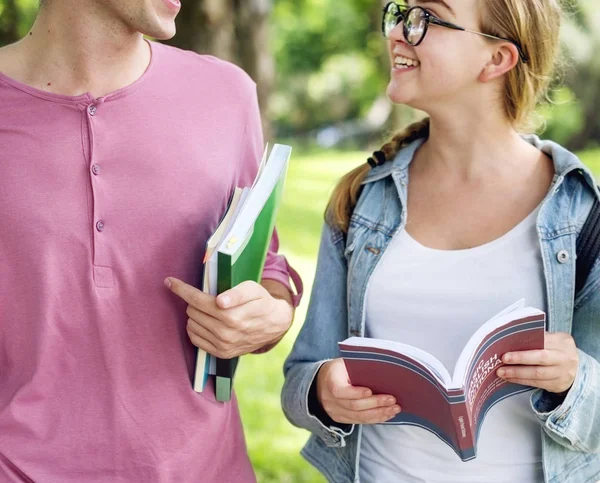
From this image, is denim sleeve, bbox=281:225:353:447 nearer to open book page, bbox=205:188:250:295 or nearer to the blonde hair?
the blonde hair

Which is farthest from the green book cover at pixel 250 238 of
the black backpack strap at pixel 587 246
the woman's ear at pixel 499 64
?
the black backpack strap at pixel 587 246

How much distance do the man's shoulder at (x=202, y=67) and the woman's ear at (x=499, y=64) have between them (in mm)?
602

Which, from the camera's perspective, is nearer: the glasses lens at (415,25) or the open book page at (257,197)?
the open book page at (257,197)

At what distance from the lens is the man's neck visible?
2010 mm

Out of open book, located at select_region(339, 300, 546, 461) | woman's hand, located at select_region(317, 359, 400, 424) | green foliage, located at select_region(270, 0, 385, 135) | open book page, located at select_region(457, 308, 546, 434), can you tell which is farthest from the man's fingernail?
green foliage, located at select_region(270, 0, 385, 135)

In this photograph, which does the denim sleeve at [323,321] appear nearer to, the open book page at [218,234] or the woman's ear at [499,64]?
the open book page at [218,234]

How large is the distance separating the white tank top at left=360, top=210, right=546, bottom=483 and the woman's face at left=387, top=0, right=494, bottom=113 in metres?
0.37

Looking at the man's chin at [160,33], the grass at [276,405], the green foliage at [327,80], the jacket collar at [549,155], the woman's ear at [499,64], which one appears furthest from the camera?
the green foliage at [327,80]

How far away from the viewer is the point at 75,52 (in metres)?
2.04

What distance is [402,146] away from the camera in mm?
2439

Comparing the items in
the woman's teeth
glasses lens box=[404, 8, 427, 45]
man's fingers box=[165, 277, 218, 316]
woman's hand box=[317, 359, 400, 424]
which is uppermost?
glasses lens box=[404, 8, 427, 45]

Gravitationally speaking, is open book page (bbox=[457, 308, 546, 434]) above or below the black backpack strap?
below

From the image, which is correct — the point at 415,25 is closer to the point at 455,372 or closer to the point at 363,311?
the point at 363,311

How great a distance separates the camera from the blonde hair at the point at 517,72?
2.17 m
